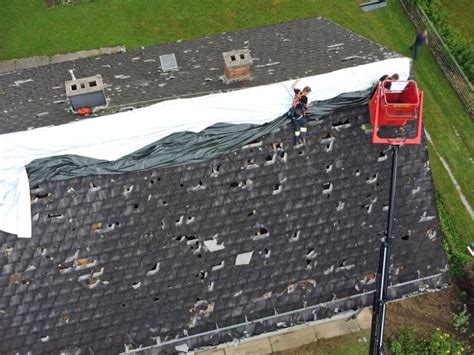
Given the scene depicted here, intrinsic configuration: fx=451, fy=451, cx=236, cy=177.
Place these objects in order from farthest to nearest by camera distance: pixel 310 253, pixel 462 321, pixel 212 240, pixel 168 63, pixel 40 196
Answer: pixel 462 321, pixel 168 63, pixel 310 253, pixel 212 240, pixel 40 196

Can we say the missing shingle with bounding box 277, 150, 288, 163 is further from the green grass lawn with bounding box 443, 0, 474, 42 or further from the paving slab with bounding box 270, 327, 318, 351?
the green grass lawn with bounding box 443, 0, 474, 42

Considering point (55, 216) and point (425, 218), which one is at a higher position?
point (55, 216)

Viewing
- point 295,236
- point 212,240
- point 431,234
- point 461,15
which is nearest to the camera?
point 212,240

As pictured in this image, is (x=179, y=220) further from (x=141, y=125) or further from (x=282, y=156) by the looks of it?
(x=282, y=156)

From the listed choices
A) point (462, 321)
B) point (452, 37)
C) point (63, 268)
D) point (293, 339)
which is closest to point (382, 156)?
point (293, 339)

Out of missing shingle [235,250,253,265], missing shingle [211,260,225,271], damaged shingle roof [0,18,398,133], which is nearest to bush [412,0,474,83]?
damaged shingle roof [0,18,398,133]

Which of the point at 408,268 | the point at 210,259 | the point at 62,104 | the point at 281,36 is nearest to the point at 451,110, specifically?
the point at 281,36
